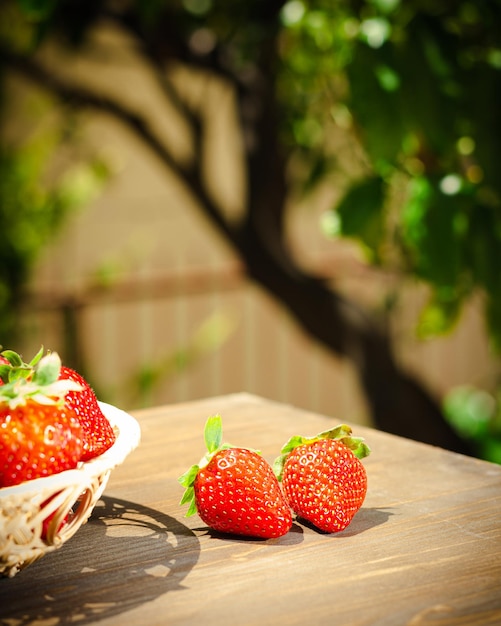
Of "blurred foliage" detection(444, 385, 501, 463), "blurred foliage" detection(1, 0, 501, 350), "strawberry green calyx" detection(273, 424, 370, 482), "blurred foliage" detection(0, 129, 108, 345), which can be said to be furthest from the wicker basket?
"blurred foliage" detection(444, 385, 501, 463)

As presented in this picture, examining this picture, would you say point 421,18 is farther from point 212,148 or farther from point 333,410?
point 333,410

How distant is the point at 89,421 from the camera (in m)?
0.81

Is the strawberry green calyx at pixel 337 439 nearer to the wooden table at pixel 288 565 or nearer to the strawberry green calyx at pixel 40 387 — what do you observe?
the wooden table at pixel 288 565

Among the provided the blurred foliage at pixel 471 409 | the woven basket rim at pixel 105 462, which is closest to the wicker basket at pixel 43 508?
the woven basket rim at pixel 105 462

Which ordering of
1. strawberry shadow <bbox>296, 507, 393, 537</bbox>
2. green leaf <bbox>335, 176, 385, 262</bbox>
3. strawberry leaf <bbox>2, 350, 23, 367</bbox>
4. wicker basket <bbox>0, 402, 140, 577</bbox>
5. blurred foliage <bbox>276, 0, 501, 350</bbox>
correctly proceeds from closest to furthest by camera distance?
wicker basket <bbox>0, 402, 140, 577</bbox> < strawberry leaf <bbox>2, 350, 23, 367</bbox> < strawberry shadow <bbox>296, 507, 393, 537</bbox> < blurred foliage <bbox>276, 0, 501, 350</bbox> < green leaf <bbox>335, 176, 385, 262</bbox>

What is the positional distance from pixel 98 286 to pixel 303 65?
158 centimetres

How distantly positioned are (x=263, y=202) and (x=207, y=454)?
1556 millimetres

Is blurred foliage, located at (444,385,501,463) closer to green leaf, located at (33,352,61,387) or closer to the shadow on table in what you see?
the shadow on table

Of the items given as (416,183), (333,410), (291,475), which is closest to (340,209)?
(416,183)

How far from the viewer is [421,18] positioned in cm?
137

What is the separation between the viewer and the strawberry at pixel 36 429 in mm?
723

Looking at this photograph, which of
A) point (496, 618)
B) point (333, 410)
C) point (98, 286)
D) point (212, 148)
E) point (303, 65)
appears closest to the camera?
point (496, 618)

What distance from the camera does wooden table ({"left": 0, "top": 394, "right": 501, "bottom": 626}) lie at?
28.4 inches

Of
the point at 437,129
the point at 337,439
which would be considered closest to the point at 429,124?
the point at 437,129
